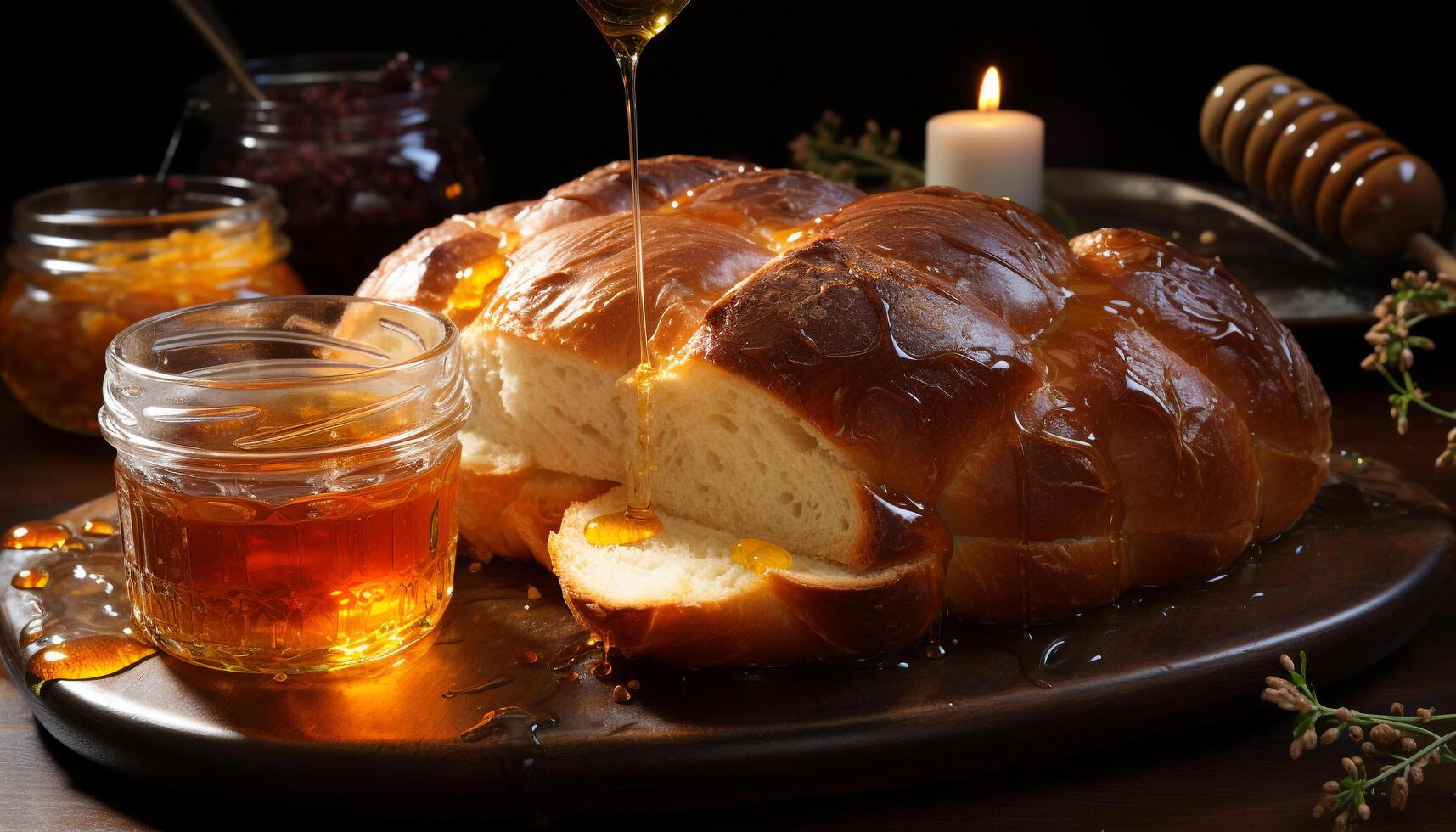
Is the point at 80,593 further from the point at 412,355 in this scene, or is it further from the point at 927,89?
the point at 927,89

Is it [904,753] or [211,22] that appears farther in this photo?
[211,22]

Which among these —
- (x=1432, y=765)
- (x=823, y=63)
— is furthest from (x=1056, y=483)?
(x=823, y=63)

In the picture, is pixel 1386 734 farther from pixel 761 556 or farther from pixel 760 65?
pixel 760 65

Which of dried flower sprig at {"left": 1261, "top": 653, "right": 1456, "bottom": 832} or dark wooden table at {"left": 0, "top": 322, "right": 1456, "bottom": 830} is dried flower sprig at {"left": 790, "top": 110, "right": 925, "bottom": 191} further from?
dried flower sprig at {"left": 1261, "top": 653, "right": 1456, "bottom": 832}

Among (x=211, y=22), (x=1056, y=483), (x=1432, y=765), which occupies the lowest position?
(x=1432, y=765)

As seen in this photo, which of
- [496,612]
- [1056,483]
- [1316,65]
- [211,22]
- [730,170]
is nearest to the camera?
[1056,483]

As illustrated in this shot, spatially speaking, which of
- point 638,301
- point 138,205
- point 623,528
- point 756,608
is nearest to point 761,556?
point 756,608
